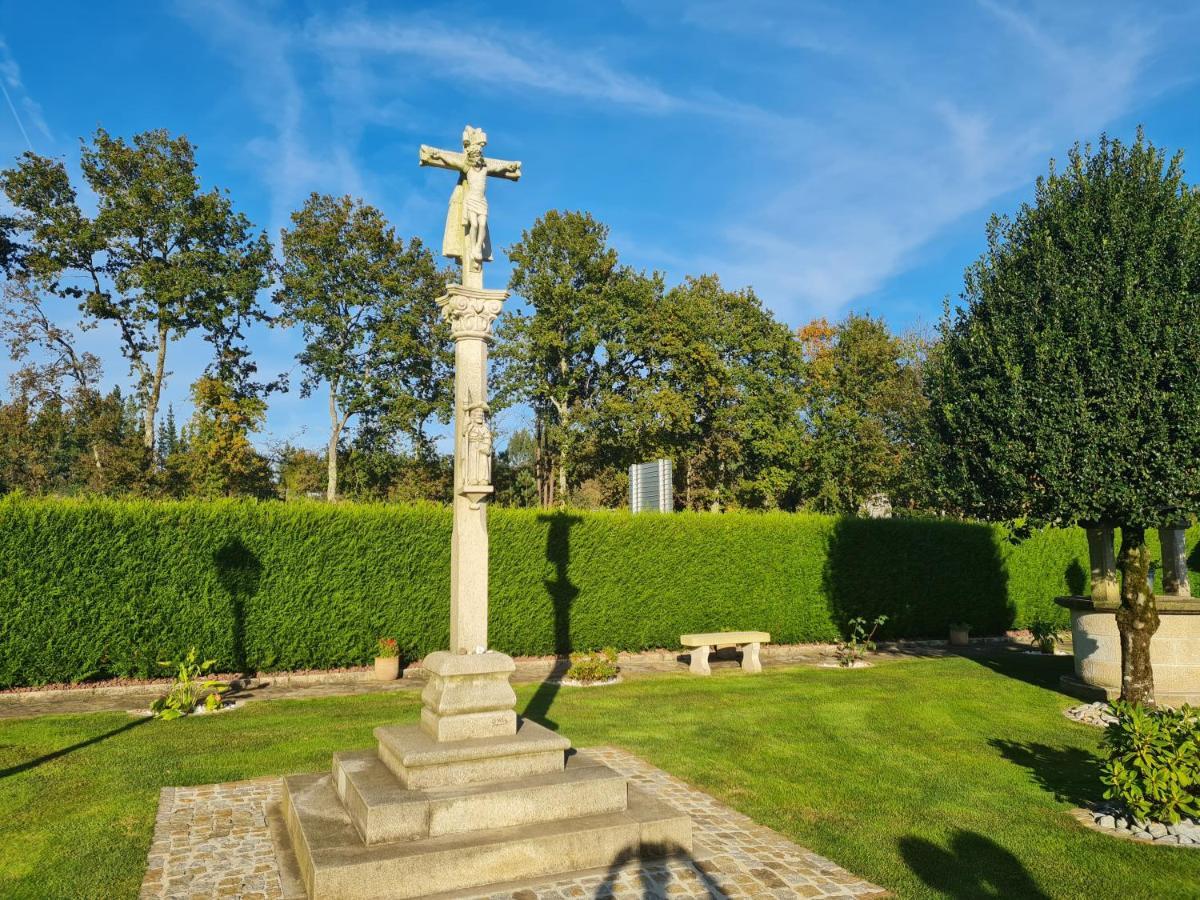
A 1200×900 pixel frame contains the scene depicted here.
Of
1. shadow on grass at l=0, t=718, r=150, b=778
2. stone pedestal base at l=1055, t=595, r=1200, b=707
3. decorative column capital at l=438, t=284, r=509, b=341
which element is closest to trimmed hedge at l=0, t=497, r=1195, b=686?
shadow on grass at l=0, t=718, r=150, b=778

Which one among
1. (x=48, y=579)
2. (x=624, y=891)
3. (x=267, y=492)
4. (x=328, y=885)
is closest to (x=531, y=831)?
(x=624, y=891)

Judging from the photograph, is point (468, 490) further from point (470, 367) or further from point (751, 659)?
point (751, 659)

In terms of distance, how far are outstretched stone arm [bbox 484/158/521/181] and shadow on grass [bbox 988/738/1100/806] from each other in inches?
327

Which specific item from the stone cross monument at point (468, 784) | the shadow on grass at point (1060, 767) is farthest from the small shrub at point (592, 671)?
the stone cross monument at point (468, 784)

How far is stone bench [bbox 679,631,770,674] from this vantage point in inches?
610

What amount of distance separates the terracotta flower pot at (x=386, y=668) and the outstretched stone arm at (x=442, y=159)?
9.87 metres

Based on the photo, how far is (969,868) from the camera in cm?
595

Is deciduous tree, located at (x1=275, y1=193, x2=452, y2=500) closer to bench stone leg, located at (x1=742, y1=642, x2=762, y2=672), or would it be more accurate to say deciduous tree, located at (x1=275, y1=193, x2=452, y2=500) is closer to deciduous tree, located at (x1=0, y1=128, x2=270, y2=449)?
deciduous tree, located at (x1=0, y1=128, x2=270, y2=449)

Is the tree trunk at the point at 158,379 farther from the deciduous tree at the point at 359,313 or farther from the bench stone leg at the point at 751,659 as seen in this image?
the bench stone leg at the point at 751,659

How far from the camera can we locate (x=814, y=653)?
1855 centimetres

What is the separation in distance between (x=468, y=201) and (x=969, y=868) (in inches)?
280

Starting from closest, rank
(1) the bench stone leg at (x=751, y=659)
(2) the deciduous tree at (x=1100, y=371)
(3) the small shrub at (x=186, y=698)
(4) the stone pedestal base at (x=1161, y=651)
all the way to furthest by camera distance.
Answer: (2) the deciduous tree at (x=1100, y=371), (3) the small shrub at (x=186, y=698), (4) the stone pedestal base at (x=1161, y=651), (1) the bench stone leg at (x=751, y=659)

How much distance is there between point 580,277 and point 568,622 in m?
21.8

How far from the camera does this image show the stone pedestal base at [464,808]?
5.29 metres
